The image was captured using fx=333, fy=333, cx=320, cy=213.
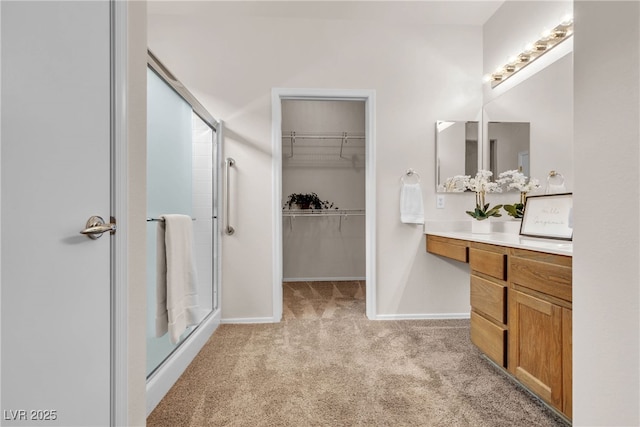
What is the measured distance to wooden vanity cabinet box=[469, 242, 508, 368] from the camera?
5.62 ft

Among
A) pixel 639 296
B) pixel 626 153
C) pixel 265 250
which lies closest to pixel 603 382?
pixel 639 296

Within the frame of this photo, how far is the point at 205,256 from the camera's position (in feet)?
8.13

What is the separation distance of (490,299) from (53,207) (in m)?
1.94

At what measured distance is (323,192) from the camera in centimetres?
453

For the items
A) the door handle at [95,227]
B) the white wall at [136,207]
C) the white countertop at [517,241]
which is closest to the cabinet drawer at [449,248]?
the white countertop at [517,241]

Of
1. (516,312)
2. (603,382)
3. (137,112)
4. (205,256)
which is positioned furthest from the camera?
(205,256)

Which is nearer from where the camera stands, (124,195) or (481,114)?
(124,195)

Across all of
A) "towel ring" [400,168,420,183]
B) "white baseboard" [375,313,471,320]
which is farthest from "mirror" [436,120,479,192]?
"white baseboard" [375,313,471,320]

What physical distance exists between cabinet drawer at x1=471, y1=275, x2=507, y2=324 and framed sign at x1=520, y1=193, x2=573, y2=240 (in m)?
0.46

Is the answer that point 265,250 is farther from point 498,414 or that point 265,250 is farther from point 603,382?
point 603,382

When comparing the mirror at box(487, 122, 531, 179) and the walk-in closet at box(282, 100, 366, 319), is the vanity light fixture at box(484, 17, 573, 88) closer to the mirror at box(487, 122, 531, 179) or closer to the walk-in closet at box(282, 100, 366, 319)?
the mirror at box(487, 122, 531, 179)

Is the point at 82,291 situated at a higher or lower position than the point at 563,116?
lower

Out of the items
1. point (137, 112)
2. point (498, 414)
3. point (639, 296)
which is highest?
point (137, 112)

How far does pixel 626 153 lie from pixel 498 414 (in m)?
1.23
